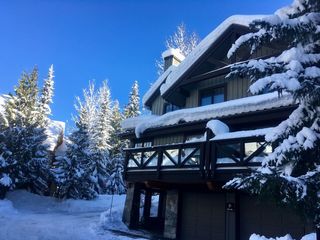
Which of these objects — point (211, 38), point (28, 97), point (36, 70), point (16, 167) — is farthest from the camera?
point (36, 70)

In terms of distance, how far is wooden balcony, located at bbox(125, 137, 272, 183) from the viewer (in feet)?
40.0

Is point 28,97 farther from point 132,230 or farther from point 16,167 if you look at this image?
point 132,230

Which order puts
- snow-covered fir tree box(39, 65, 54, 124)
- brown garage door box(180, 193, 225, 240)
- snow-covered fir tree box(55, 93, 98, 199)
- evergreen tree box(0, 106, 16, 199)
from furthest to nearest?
snow-covered fir tree box(39, 65, 54, 124)
snow-covered fir tree box(55, 93, 98, 199)
evergreen tree box(0, 106, 16, 199)
brown garage door box(180, 193, 225, 240)

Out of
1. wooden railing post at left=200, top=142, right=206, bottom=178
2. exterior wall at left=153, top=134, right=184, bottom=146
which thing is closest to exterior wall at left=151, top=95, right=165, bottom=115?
exterior wall at left=153, top=134, right=184, bottom=146

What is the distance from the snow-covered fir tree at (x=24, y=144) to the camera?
26.7 meters

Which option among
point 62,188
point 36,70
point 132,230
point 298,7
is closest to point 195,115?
point 132,230

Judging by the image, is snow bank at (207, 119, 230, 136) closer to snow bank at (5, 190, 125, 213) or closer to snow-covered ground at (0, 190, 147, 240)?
snow-covered ground at (0, 190, 147, 240)

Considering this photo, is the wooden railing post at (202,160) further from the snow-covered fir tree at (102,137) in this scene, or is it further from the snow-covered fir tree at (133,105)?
the snow-covered fir tree at (133,105)

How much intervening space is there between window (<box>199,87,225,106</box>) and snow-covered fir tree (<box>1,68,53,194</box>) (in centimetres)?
1586

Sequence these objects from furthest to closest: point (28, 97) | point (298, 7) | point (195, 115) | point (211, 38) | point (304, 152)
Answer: point (28, 97)
point (211, 38)
point (195, 115)
point (298, 7)
point (304, 152)

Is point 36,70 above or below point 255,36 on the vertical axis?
above

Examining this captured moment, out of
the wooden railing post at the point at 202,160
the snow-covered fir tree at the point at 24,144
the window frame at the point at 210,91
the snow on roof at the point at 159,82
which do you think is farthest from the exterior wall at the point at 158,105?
the snow-covered fir tree at the point at 24,144

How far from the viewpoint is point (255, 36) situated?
7602 millimetres

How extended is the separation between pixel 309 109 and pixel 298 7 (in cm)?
254
